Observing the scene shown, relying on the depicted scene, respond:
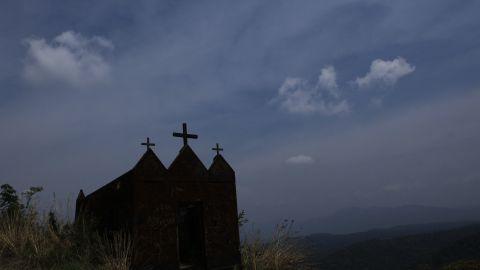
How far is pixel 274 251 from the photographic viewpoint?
9.22 metres

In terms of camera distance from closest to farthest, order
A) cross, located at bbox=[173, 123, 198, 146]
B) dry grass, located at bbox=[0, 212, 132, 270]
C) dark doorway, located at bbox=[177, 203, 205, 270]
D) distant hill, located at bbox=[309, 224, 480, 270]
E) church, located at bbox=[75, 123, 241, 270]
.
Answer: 1. dry grass, located at bbox=[0, 212, 132, 270]
2. church, located at bbox=[75, 123, 241, 270]
3. dark doorway, located at bbox=[177, 203, 205, 270]
4. cross, located at bbox=[173, 123, 198, 146]
5. distant hill, located at bbox=[309, 224, 480, 270]

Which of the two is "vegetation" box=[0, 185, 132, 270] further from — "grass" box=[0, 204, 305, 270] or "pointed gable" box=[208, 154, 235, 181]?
"pointed gable" box=[208, 154, 235, 181]

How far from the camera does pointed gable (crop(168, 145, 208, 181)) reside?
8.28 m

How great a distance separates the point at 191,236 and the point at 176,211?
1002mm

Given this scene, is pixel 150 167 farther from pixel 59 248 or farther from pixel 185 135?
pixel 59 248

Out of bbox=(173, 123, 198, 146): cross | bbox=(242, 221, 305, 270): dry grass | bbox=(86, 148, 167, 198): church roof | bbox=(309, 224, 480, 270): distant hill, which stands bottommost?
bbox=(309, 224, 480, 270): distant hill

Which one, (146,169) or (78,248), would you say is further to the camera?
(78,248)

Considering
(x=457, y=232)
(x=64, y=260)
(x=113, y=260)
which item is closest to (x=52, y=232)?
(x=64, y=260)

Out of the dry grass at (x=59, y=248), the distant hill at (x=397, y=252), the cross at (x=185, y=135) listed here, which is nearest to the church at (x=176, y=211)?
the cross at (x=185, y=135)

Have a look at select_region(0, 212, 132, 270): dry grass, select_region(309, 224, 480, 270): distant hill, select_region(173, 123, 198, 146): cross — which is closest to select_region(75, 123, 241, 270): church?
select_region(173, 123, 198, 146): cross

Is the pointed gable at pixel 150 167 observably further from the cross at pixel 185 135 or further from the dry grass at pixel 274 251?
the dry grass at pixel 274 251

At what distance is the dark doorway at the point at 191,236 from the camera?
8414mm

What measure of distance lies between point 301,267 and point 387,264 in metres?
123

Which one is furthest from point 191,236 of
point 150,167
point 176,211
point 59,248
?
point 59,248
